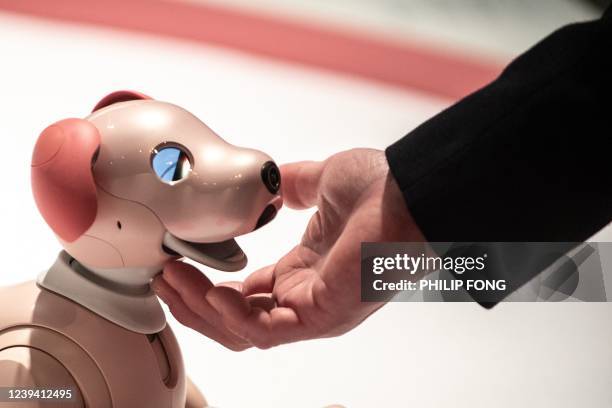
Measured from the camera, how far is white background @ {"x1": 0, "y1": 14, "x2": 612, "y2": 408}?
110 cm

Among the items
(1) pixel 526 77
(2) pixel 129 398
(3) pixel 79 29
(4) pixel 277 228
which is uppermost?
→ (3) pixel 79 29

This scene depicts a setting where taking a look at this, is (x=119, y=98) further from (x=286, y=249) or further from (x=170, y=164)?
(x=286, y=249)

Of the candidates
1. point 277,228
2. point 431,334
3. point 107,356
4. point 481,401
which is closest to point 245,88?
point 277,228

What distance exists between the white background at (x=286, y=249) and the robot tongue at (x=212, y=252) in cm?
29

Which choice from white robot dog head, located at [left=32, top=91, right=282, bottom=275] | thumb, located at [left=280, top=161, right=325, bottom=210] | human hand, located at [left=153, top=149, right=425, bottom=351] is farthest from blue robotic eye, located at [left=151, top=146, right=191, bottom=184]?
thumb, located at [left=280, top=161, right=325, bottom=210]

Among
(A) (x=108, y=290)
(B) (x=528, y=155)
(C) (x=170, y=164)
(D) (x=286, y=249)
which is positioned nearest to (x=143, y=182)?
(C) (x=170, y=164)

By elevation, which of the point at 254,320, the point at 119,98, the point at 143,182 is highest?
the point at 119,98

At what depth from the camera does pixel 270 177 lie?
31.7 inches

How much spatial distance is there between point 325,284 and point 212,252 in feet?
0.40

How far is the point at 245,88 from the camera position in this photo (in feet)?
6.13

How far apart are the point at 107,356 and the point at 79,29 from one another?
1.29 m

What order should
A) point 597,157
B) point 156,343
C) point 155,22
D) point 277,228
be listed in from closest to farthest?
point 597,157
point 156,343
point 277,228
point 155,22

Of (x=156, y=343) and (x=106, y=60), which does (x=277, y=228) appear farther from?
(x=106, y=60)

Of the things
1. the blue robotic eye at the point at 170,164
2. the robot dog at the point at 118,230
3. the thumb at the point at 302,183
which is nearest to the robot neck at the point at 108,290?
the robot dog at the point at 118,230
